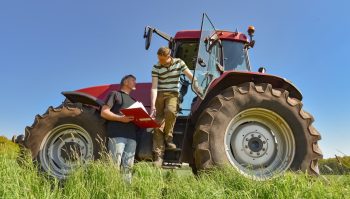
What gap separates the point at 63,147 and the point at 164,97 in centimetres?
146

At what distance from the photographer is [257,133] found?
4.67 meters

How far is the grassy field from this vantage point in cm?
301

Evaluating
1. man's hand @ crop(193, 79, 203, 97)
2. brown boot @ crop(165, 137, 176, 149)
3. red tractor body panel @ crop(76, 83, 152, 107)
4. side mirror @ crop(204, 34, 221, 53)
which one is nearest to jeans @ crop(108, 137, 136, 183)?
brown boot @ crop(165, 137, 176, 149)

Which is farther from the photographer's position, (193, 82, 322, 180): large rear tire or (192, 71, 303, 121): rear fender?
(192, 71, 303, 121): rear fender

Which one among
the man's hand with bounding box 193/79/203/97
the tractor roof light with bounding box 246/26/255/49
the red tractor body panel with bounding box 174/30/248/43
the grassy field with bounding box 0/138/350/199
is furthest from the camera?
the tractor roof light with bounding box 246/26/255/49

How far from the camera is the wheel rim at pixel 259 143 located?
455cm

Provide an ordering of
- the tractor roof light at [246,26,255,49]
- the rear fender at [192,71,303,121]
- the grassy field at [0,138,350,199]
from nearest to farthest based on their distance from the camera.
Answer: the grassy field at [0,138,350,199] → the rear fender at [192,71,303,121] → the tractor roof light at [246,26,255,49]

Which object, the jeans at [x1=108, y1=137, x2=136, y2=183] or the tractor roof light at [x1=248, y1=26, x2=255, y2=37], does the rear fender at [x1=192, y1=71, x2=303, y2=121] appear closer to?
the jeans at [x1=108, y1=137, x2=136, y2=183]

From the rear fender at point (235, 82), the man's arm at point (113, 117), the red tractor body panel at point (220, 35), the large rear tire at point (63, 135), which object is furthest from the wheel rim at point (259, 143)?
the red tractor body panel at point (220, 35)

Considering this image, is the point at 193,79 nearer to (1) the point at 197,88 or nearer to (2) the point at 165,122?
(1) the point at 197,88

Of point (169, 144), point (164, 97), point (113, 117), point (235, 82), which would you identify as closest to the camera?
point (113, 117)

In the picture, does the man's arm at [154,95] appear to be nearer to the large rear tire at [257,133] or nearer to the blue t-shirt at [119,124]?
the blue t-shirt at [119,124]

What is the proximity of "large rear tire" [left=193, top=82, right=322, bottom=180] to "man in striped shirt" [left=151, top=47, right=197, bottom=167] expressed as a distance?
14.3 inches

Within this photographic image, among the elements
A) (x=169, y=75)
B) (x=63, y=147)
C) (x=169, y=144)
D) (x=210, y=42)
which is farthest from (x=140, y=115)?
(x=210, y=42)
